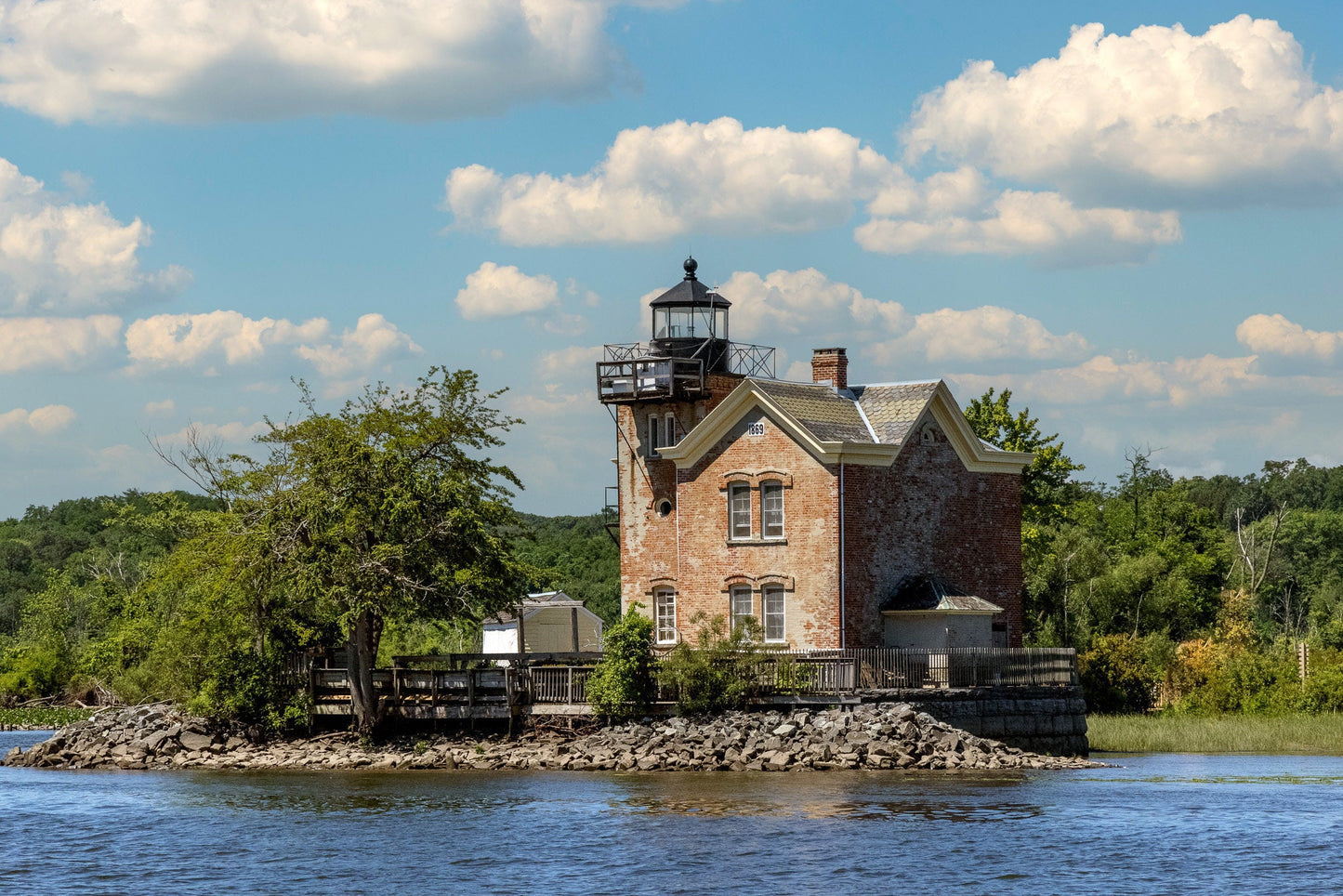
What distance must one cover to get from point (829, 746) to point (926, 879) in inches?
497

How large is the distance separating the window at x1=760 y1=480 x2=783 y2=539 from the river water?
27.0 feet

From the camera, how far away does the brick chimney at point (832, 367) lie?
45.3 m

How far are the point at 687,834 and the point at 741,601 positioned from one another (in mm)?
15604

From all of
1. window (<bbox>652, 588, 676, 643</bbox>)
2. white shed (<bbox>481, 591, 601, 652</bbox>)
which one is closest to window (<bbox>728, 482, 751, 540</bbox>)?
window (<bbox>652, 588, 676, 643</bbox>)

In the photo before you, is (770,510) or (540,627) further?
(540,627)

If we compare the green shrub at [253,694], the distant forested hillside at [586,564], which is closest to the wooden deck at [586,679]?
the green shrub at [253,694]

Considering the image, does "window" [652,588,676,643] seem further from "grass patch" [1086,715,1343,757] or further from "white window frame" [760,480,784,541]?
"grass patch" [1086,715,1343,757]

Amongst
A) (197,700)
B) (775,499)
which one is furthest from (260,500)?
(775,499)

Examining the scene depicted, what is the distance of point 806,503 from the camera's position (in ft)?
135

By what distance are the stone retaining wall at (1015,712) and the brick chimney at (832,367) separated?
10.1 m

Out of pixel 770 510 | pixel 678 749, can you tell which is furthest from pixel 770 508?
pixel 678 749

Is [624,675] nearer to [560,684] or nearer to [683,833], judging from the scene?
[560,684]

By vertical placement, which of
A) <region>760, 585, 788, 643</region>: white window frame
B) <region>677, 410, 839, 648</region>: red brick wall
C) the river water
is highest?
<region>677, 410, 839, 648</region>: red brick wall

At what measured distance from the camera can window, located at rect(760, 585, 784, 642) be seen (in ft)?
137
